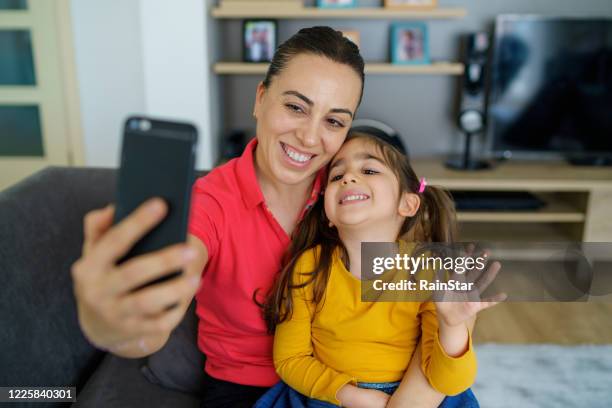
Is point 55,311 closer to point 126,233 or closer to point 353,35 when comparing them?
point 126,233

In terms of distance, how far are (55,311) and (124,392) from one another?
0.25 m

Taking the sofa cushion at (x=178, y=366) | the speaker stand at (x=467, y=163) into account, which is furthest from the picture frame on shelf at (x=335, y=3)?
the sofa cushion at (x=178, y=366)

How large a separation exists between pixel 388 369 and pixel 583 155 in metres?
2.55

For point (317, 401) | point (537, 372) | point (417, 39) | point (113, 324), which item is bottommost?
point (537, 372)

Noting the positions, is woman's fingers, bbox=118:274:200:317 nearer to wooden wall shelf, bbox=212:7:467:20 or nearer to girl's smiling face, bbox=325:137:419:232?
girl's smiling face, bbox=325:137:419:232

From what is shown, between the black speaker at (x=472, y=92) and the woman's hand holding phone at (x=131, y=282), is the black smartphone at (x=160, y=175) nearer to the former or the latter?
the woman's hand holding phone at (x=131, y=282)

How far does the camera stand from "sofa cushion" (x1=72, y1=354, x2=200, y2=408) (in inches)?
48.3

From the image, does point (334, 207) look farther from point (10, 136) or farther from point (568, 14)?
point (10, 136)

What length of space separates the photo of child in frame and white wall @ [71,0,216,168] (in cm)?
36

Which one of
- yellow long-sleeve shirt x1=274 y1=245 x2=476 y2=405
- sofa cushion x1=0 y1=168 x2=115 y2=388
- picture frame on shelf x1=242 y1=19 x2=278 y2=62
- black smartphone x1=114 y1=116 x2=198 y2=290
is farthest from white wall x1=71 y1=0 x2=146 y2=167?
black smartphone x1=114 y1=116 x2=198 y2=290

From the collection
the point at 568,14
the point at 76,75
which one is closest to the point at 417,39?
the point at 568,14

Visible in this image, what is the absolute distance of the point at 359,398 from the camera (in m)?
1.02

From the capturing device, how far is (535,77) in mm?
2990

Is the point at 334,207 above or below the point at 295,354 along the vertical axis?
above
